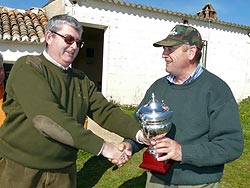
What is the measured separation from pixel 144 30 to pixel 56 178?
9515 mm

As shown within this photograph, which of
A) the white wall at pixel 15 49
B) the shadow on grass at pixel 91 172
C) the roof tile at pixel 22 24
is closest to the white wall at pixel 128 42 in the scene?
the roof tile at pixel 22 24

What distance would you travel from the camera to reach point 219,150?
6.30ft

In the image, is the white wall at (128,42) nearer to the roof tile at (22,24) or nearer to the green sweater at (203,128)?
the roof tile at (22,24)

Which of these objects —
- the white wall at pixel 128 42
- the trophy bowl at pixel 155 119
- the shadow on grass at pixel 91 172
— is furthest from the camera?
the white wall at pixel 128 42

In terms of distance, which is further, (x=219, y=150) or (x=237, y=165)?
(x=237, y=165)

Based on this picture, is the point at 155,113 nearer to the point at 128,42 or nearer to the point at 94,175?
the point at 94,175

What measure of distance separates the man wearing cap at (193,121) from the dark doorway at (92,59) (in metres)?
13.2

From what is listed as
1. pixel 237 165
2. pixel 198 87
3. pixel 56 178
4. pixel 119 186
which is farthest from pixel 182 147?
pixel 237 165

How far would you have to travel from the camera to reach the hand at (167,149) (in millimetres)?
1868

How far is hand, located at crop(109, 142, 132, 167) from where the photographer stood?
2.17m

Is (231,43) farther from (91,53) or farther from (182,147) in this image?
(182,147)

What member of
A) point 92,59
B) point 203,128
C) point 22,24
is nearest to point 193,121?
point 203,128

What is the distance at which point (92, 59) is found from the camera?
1591 cm

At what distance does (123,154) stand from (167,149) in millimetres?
465
